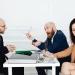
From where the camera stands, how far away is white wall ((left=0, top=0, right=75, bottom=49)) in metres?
4.34

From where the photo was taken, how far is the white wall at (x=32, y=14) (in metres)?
4.34

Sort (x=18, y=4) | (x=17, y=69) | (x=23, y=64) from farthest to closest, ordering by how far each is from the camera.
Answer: (x=18, y=4), (x=17, y=69), (x=23, y=64)

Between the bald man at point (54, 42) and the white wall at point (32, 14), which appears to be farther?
the white wall at point (32, 14)

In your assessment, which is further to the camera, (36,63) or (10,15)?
(10,15)

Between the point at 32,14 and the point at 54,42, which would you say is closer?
the point at 54,42

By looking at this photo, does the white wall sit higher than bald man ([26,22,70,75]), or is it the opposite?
the white wall

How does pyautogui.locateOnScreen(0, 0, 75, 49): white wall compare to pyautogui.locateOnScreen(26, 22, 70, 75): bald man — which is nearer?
pyautogui.locateOnScreen(26, 22, 70, 75): bald man

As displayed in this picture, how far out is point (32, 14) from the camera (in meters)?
4.36

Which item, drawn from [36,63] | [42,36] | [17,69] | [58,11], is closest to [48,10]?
[58,11]

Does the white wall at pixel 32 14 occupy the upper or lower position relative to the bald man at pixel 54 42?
upper

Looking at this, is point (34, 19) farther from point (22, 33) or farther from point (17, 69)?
point (17, 69)

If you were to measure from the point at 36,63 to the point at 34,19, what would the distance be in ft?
7.70

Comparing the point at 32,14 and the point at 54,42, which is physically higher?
the point at 32,14

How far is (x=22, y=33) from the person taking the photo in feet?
14.4
